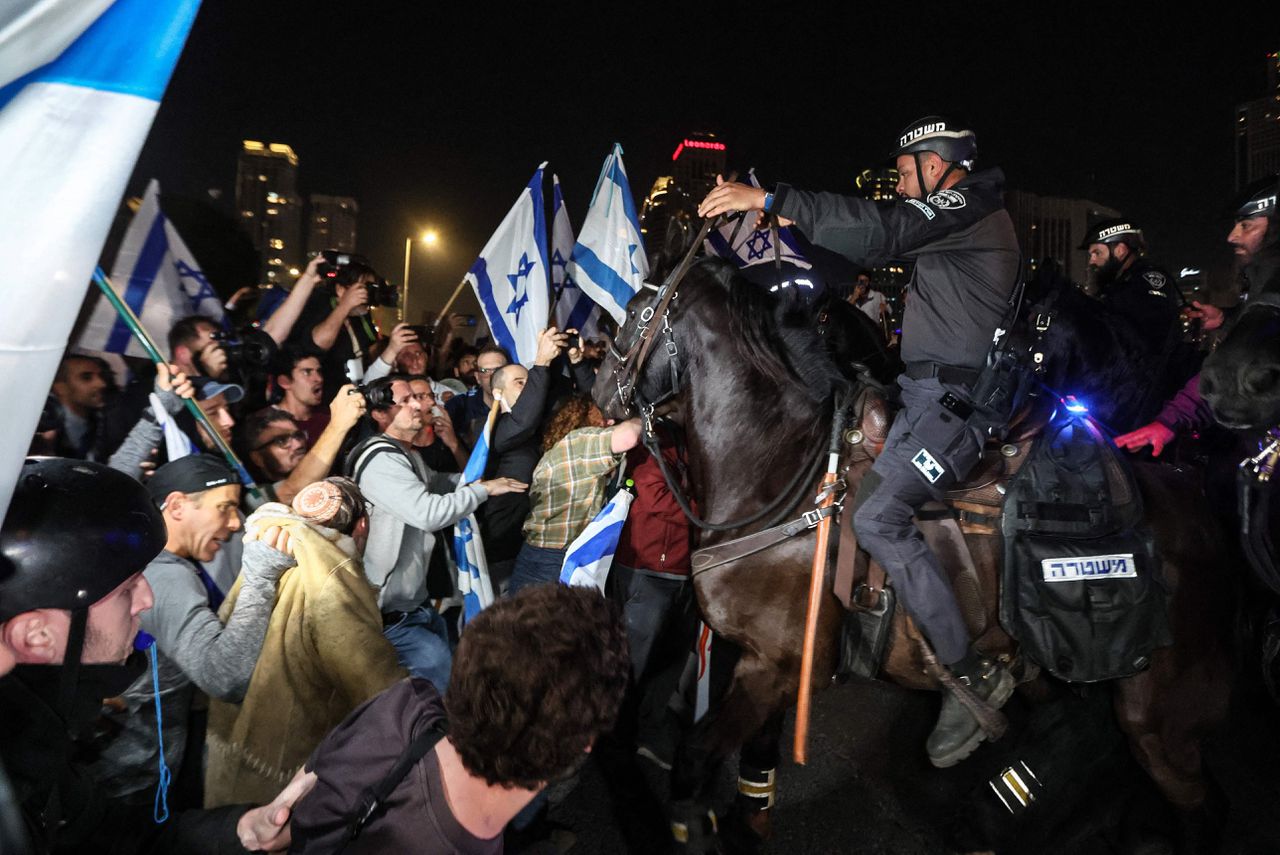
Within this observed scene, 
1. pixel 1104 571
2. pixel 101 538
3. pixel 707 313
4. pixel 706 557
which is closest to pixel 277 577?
pixel 101 538

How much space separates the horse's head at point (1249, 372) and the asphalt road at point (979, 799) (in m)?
2.23

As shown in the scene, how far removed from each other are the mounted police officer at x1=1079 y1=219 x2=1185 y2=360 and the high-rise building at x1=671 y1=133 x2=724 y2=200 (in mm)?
130382

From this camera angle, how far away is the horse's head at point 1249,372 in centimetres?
252

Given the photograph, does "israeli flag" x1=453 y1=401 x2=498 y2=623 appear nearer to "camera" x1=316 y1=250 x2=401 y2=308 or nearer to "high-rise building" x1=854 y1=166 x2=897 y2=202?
"camera" x1=316 y1=250 x2=401 y2=308

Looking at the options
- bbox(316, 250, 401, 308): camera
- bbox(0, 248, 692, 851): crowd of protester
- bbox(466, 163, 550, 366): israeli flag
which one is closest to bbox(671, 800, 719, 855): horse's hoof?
bbox(0, 248, 692, 851): crowd of protester

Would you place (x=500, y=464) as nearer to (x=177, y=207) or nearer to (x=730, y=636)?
(x=730, y=636)

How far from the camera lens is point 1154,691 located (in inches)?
134

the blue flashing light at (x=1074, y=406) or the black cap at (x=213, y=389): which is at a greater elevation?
the blue flashing light at (x=1074, y=406)

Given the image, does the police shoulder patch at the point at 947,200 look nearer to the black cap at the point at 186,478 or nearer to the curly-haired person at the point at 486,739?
the curly-haired person at the point at 486,739

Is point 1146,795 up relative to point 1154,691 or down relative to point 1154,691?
down

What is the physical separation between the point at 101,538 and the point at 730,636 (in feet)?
8.89

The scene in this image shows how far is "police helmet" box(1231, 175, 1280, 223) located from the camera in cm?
413

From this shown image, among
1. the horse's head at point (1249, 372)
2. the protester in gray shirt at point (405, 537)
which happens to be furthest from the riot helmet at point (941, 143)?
the protester in gray shirt at point (405, 537)

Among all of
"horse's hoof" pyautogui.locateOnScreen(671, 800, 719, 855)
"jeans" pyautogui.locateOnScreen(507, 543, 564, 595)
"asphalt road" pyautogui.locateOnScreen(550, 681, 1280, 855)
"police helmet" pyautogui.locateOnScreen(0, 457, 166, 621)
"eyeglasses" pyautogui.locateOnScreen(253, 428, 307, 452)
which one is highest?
"police helmet" pyautogui.locateOnScreen(0, 457, 166, 621)
